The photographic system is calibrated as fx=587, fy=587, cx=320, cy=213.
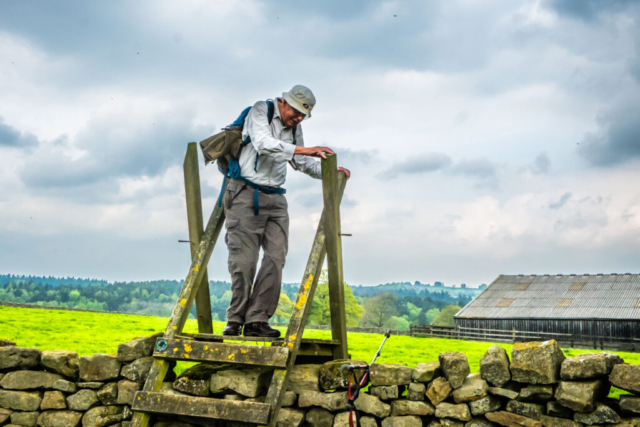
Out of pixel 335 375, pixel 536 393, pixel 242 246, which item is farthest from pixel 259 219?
pixel 536 393

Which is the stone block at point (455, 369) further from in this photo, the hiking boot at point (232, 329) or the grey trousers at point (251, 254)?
the hiking boot at point (232, 329)

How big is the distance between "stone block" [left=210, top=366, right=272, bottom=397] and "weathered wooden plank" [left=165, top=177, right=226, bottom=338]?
0.71 m

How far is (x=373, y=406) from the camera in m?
6.00

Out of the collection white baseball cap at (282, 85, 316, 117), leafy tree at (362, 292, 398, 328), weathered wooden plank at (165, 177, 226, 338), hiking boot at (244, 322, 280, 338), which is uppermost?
white baseball cap at (282, 85, 316, 117)

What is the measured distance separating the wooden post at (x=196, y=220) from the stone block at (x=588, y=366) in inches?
157

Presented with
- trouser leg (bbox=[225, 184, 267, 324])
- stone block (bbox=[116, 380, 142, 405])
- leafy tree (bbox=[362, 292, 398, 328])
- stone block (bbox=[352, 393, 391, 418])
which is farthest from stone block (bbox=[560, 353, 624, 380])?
leafy tree (bbox=[362, 292, 398, 328])

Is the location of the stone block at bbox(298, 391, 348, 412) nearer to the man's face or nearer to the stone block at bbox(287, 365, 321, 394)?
the stone block at bbox(287, 365, 321, 394)

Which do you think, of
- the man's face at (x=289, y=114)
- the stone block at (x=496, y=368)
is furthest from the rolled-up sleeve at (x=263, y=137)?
the stone block at (x=496, y=368)

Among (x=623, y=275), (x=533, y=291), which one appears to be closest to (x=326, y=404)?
(x=533, y=291)

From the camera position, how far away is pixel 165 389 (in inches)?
240

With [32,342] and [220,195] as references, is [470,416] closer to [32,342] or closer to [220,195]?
[220,195]

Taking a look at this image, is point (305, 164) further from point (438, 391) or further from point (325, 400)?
point (438, 391)

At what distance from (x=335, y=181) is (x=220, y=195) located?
5.03 feet

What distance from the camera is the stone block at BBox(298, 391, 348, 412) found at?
605cm
